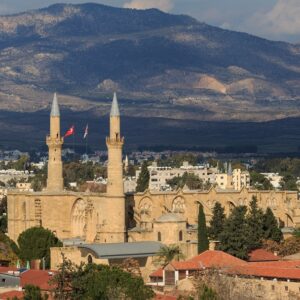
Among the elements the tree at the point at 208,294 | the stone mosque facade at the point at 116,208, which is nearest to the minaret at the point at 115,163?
the stone mosque facade at the point at 116,208

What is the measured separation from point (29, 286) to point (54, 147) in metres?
33.5

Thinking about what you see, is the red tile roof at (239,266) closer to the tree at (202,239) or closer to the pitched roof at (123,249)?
the pitched roof at (123,249)

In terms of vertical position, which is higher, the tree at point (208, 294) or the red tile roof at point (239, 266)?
the red tile roof at point (239, 266)

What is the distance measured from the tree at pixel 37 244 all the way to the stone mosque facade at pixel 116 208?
2693mm

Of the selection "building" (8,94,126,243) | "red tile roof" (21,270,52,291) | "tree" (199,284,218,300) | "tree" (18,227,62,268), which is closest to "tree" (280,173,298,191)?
"building" (8,94,126,243)

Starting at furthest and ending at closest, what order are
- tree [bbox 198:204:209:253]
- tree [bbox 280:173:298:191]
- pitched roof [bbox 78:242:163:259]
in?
1. tree [bbox 280:173:298:191]
2. tree [bbox 198:204:209:253]
3. pitched roof [bbox 78:242:163:259]

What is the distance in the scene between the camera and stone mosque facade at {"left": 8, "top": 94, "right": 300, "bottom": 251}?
6988 cm

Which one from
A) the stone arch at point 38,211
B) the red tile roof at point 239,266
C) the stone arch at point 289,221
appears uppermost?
the stone arch at point 38,211

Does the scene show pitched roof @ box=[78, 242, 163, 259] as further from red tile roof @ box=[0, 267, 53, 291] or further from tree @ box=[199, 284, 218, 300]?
tree @ box=[199, 284, 218, 300]

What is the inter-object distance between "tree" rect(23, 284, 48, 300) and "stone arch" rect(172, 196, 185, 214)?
98.5 feet

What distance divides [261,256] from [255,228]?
5.98 metres

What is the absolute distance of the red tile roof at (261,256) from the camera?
61.0 meters

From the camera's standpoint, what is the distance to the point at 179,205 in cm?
7869

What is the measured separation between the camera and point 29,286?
1863 inches
